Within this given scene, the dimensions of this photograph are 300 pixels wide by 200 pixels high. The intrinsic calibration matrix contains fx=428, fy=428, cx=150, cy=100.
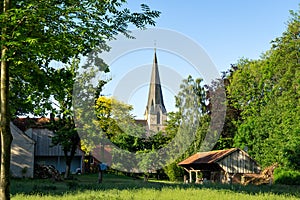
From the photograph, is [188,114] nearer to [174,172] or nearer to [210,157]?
[174,172]

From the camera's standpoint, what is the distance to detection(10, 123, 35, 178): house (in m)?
38.2

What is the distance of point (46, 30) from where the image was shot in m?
9.66

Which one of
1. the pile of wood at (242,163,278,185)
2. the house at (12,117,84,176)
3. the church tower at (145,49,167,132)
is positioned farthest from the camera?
the church tower at (145,49,167,132)

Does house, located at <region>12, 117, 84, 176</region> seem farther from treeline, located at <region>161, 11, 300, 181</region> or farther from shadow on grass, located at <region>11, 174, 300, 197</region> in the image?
shadow on grass, located at <region>11, 174, 300, 197</region>

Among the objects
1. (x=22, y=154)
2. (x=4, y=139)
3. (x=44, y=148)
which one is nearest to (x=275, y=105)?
(x=22, y=154)

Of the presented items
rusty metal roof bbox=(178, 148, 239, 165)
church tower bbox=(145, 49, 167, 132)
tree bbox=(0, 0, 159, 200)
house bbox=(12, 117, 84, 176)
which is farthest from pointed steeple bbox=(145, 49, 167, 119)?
tree bbox=(0, 0, 159, 200)

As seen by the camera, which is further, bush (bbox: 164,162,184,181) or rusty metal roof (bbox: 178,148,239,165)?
bush (bbox: 164,162,184,181)

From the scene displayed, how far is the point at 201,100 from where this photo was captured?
168 feet

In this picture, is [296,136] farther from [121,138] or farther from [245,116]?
[121,138]

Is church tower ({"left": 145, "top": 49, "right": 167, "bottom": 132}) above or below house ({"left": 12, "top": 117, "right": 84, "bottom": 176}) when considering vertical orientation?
above

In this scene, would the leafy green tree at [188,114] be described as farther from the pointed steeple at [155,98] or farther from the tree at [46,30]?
the tree at [46,30]

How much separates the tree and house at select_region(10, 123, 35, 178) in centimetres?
2950

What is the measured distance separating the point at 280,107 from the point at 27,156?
23630mm

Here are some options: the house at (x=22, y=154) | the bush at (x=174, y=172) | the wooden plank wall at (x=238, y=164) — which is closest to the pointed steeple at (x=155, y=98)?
the bush at (x=174, y=172)
